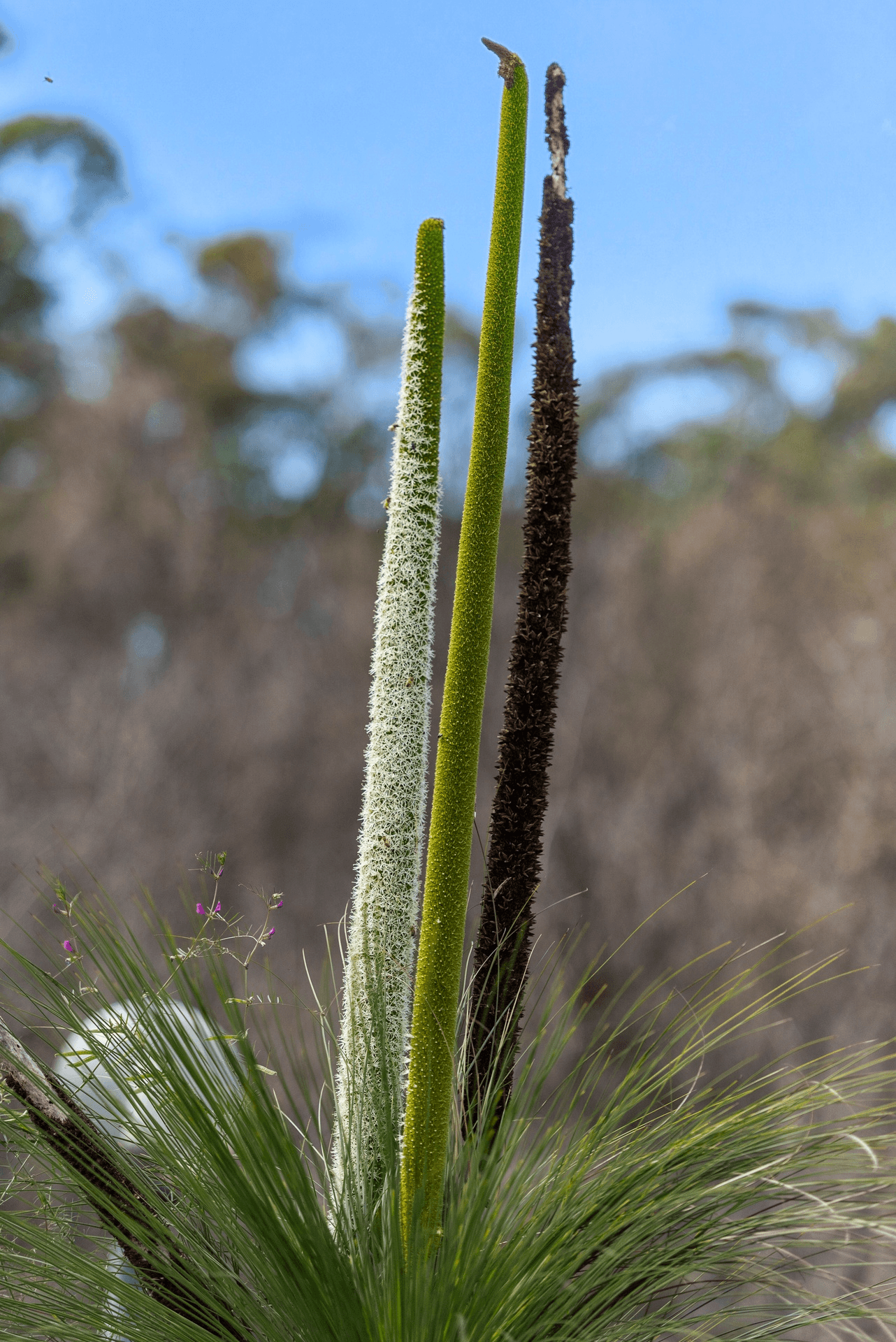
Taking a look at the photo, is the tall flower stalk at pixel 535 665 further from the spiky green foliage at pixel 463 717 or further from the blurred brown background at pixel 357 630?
the blurred brown background at pixel 357 630

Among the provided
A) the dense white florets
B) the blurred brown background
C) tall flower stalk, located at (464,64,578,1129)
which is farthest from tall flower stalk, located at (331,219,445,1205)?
the blurred brown background

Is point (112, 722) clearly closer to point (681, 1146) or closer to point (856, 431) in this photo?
point (856, 431)

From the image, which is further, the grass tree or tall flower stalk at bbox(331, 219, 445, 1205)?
tall flower stalk at bbox(331, 219, 445, 1205)

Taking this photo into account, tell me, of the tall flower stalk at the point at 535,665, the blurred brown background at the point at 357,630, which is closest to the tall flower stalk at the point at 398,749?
the tall flower stalk at the point at 535,665

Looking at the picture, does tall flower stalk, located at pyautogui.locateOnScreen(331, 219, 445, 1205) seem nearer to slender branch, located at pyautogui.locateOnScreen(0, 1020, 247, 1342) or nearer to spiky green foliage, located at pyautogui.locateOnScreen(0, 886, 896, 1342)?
spiky green foliage, located at pyautogui.locateOnScreen(0, 886, 896, 1342)

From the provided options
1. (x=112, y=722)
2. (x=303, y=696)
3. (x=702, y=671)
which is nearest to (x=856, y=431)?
(x=702, y=671)
